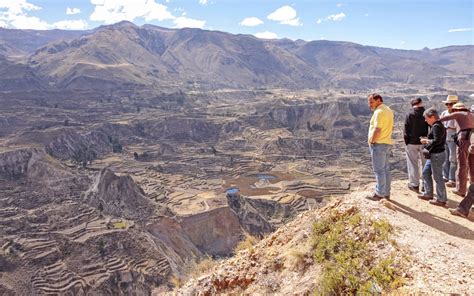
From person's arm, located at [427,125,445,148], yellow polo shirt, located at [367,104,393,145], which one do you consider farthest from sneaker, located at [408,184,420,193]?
yellow polo shirt, located at [367,104,393,145]

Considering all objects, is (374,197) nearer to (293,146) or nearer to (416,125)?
(416,125)

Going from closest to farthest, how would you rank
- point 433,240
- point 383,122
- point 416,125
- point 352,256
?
1. point 352,256
2. point 433,240
3. point 383,122
4. point 416,125

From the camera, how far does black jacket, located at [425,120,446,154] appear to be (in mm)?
9273

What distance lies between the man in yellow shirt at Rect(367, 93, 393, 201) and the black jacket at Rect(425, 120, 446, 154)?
910mm

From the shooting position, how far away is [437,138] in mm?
9273

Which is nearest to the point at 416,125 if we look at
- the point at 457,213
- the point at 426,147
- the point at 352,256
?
the point at 426,147

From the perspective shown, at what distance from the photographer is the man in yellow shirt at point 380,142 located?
364 inches

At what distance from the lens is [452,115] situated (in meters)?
9.61

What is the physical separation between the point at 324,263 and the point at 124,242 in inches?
1417

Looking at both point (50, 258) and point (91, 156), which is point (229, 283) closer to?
point (50, 258)

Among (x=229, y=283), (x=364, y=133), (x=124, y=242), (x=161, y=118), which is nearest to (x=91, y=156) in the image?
(x=161, y=118)

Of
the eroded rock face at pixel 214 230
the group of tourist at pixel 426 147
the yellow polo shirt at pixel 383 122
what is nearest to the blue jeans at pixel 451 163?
the group of tourist at pixel 426 147

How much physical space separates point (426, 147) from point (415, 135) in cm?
65

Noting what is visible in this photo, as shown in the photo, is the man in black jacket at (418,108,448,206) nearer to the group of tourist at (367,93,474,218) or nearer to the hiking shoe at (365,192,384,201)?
the group of tourist at (367,93,474,218)
